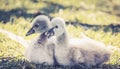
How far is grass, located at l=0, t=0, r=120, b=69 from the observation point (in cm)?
487

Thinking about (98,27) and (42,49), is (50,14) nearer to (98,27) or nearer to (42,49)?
(98,27)

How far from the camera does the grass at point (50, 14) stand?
16.0 ft

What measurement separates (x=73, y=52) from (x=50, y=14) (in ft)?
8.21

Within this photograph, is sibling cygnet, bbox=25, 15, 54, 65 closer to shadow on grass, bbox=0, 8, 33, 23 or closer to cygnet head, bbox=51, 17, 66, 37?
cygnet head, bbox=51, 17, 66, 37

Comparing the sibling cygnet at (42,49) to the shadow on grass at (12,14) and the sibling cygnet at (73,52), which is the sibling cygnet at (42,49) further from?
the shadow on grass at (12,14)

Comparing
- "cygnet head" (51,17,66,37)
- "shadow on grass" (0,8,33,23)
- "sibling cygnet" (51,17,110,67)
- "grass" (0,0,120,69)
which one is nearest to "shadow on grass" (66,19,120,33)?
"grass" (0,0,120,69)

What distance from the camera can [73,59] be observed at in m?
4.62

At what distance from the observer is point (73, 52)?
15.1ft

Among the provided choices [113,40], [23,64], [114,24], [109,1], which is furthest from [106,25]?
[23,64]

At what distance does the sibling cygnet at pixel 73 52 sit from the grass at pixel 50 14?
0.11 meters

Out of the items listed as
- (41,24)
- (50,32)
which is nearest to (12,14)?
(41,24)

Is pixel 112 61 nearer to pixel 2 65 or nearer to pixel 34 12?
pixel 2 65

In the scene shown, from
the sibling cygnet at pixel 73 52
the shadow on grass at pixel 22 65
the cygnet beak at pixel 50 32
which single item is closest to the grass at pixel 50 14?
the shadow on grass at pixel 22 65

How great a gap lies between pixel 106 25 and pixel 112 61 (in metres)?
1.85
